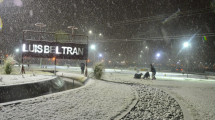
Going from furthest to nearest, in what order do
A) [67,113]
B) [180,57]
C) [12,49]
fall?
Result: [180,57]
[12,49]
[67,113]

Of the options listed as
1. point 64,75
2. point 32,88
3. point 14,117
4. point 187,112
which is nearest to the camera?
point 14,117

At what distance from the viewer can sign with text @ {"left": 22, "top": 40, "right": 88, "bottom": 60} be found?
14414mm

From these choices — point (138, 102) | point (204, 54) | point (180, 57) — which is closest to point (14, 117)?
point (138, 102)

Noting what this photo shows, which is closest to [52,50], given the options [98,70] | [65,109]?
[98,70]

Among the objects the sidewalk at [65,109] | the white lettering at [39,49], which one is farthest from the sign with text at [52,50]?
the sidewalk at [65,109]

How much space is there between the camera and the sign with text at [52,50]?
14.4m

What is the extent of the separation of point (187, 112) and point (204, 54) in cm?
9149

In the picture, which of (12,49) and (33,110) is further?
(12,49)

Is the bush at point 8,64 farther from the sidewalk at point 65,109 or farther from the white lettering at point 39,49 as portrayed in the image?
the sidewalk at point 65,109

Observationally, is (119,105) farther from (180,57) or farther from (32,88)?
(180,57)

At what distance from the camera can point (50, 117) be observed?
4.53m

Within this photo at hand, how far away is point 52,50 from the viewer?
14.8 meters

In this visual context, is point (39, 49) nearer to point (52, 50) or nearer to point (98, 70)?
point (52, 50)

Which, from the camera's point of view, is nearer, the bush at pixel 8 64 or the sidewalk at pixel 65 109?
the sidewalk at pixel 65 109
